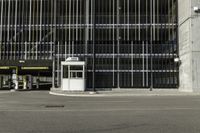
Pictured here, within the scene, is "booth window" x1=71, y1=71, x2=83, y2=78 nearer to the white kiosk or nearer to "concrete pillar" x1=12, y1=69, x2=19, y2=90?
the white kiosk

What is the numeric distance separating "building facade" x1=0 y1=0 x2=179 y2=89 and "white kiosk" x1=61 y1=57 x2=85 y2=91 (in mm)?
3864

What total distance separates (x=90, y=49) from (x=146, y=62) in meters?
7.03

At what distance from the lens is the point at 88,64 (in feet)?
140

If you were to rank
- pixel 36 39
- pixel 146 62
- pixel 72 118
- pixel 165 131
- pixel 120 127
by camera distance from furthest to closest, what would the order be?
1. pixel 36 39
2. pixel 146 62
3. pixel 72 118
4. pixel 120 127
5. pixel 165 131

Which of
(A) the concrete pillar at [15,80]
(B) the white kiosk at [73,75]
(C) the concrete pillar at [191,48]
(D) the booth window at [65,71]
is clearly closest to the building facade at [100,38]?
(A) the concrete pillar at [15,80]

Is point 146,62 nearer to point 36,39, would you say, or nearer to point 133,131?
point 36,39

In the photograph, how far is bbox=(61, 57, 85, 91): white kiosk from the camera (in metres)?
37.2

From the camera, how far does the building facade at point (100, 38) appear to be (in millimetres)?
41750

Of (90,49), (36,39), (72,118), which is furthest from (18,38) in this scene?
(72,118)

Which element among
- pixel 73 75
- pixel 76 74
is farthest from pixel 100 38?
pixel 73 75

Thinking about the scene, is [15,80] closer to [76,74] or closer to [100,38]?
[76,74]

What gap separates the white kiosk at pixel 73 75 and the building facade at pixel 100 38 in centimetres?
386


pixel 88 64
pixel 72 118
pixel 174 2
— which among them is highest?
pixel 174 2

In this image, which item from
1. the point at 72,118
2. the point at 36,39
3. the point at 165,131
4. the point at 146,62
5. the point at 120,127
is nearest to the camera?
the point at 165,131
